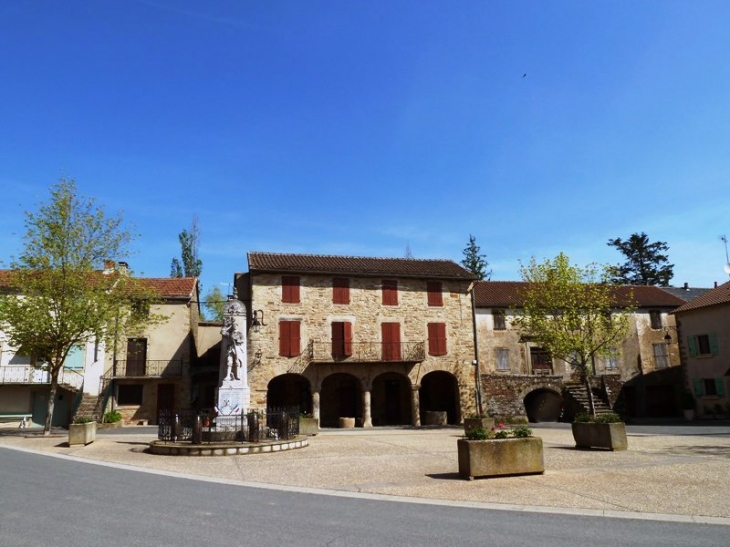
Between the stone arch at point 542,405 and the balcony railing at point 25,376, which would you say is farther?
the stone arch at point 542,405

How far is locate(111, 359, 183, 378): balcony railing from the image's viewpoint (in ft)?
94.0

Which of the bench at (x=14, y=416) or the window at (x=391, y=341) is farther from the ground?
the window at (x=391, y=341)

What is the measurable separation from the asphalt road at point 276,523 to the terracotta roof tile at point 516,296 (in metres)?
25.8

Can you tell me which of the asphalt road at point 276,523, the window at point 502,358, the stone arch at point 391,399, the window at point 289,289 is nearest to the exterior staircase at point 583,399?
the window at point 502,358

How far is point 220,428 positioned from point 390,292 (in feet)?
53.5

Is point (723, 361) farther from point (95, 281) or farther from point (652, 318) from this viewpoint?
point (95, 281)

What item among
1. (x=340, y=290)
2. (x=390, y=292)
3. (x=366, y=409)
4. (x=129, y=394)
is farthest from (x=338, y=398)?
(x=129, y=394)

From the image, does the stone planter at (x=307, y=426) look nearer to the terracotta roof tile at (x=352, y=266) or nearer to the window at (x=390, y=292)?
the terracotta roof tile at (x=352, y=266)

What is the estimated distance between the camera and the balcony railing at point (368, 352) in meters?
28.2

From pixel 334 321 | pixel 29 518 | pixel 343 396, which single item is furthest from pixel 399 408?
pixel 29 518

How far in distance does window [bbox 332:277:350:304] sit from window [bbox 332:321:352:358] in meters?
1.22

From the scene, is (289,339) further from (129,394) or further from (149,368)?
(129,394)

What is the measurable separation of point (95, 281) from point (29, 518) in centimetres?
1915

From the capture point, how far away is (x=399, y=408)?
31.5m
